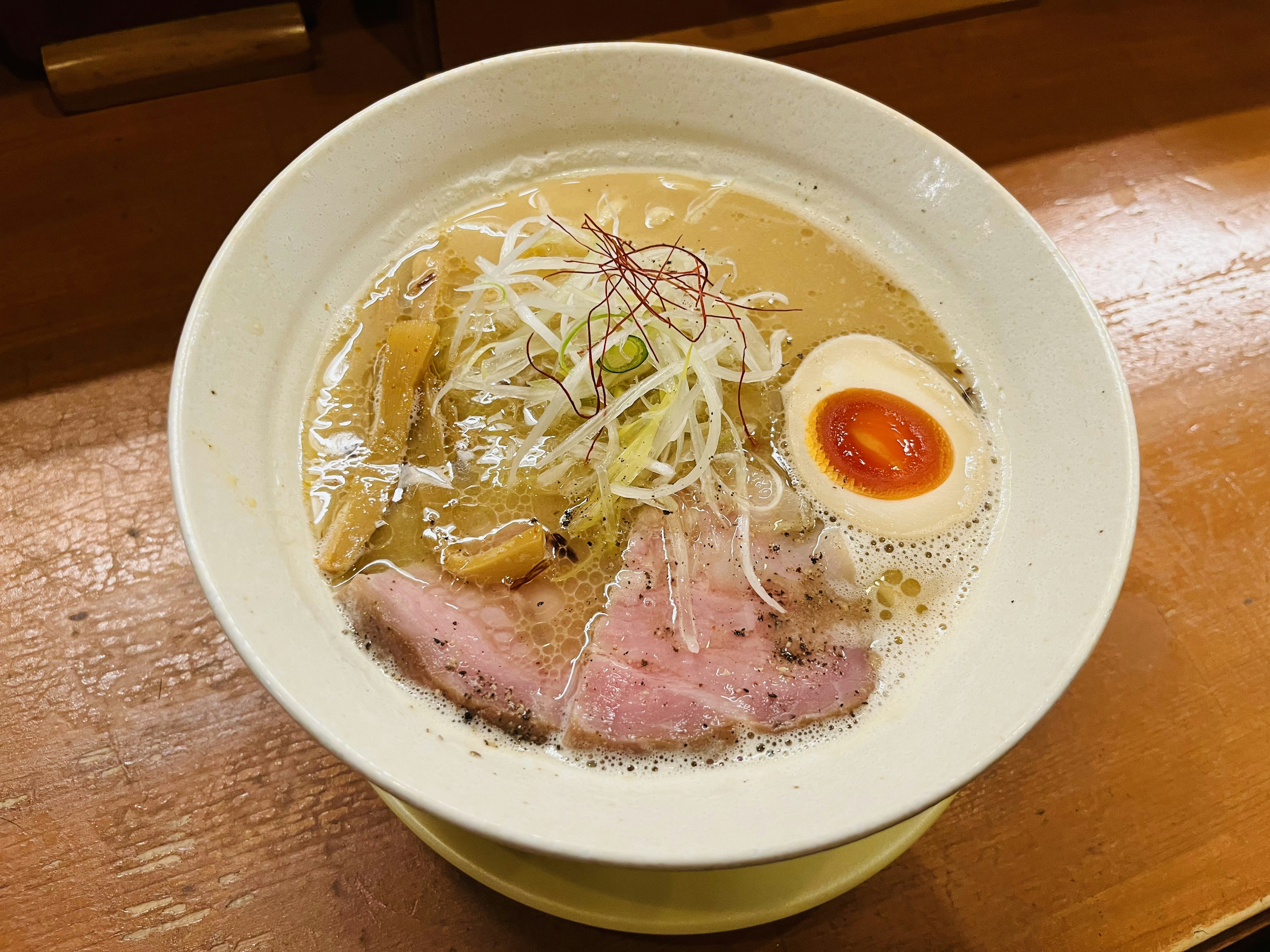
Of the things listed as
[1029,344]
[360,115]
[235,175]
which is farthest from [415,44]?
[1029,344]

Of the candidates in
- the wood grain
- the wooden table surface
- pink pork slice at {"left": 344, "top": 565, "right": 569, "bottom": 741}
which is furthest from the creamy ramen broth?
the wood grain

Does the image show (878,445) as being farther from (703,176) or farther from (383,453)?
(383,453)

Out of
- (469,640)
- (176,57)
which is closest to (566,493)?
(469,640)

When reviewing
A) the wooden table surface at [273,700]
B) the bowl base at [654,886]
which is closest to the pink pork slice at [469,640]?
the bowl base at [654,886]

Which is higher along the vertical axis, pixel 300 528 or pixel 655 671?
pixel 300 528

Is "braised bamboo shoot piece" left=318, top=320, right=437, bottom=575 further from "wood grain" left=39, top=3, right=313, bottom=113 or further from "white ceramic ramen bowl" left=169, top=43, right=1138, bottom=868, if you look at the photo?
"wood grain" left=39, top=3, right=313, bottom=113

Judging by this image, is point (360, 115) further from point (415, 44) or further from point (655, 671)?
point (655, 671)
